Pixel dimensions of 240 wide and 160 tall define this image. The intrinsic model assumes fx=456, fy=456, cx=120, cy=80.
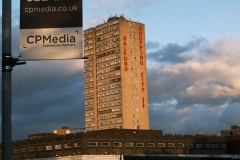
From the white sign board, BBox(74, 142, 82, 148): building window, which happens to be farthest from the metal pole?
BBox(74, 142, 82, 148): building window

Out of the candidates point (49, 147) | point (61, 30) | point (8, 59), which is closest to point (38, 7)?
point (61, 30)

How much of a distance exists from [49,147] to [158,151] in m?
38.2

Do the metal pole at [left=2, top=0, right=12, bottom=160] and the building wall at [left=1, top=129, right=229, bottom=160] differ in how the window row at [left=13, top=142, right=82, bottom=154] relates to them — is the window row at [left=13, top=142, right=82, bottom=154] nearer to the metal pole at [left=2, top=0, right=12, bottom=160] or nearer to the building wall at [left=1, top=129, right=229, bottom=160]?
the building wall at [left=1, top=129, right=229, bottom=160]

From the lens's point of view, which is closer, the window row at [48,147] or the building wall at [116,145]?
the window row at [48,147]

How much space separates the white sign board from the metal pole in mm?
607

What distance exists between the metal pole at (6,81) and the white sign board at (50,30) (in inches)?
23.9

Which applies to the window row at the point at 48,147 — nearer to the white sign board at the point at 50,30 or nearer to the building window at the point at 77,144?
the building window at the point at 77,144

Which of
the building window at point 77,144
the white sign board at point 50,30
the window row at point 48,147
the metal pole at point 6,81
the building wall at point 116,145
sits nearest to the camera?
the metal pole at point 6,81

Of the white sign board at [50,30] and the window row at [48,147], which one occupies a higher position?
the white sign board at [50,30]

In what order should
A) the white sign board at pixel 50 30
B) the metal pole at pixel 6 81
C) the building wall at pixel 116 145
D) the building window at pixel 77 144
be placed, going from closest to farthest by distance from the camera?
the metal pole at pixel 6 81
the white sign board at pixel 50 30
the building window at pixel 77 144
the building wall at pixel 116 145

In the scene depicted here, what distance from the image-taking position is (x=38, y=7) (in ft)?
33.6

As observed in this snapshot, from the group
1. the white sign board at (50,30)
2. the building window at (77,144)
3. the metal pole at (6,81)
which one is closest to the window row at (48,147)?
the building window at (77,144)

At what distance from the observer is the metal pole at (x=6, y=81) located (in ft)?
30.5

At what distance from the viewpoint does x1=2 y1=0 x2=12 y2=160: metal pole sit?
9.30 meters
